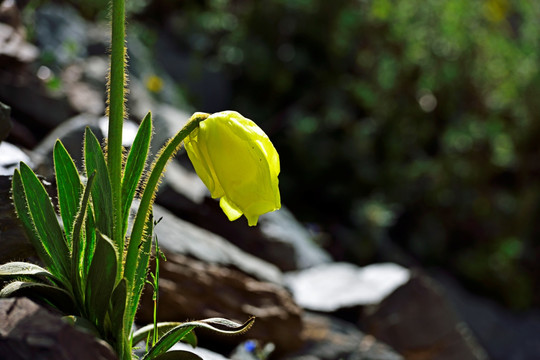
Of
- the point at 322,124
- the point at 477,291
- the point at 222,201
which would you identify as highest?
the point at 222,201

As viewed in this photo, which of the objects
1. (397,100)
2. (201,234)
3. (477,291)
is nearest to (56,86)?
(201,234)

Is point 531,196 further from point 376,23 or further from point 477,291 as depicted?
point 376,23

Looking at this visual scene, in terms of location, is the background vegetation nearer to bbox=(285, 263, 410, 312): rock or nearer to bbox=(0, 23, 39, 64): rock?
bbox=(285, 263, 410, 312): rock

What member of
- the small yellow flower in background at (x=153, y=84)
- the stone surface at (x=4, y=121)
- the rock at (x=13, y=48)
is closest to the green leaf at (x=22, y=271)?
the stone surface at (x=4, y=121)

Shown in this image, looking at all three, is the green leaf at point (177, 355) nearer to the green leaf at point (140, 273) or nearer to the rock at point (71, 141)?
the green leaf at point (140, 273)

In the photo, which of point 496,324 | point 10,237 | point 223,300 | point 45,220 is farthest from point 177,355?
point 496,324

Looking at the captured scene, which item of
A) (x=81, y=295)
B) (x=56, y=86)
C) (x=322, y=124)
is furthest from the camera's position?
(x=322, y=124)

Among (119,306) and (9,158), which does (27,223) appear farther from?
(9,158)
